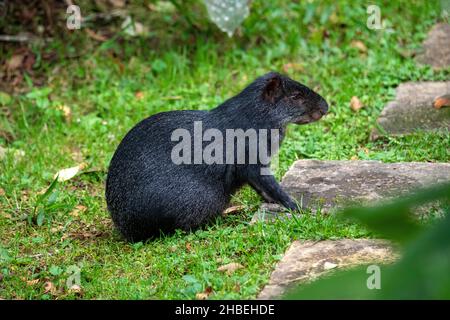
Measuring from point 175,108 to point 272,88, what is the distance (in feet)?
7.39

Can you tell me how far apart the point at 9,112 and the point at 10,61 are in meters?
0.85

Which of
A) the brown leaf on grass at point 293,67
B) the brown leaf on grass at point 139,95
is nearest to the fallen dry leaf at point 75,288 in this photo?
the brown leaf on grass at point 139,95

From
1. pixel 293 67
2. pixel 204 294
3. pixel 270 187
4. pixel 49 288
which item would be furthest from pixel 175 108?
pixel 204 294

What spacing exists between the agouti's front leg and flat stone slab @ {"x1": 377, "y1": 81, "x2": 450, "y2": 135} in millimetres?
1683

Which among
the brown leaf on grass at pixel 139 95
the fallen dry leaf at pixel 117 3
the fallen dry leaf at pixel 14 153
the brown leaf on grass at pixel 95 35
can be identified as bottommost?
the fallen dry leaf at pixel 14 153

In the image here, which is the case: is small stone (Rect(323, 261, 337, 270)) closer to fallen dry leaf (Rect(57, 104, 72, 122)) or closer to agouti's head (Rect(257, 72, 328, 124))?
agouti's head (Rect(257, 72, 328, 124))

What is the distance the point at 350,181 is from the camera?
194 inches

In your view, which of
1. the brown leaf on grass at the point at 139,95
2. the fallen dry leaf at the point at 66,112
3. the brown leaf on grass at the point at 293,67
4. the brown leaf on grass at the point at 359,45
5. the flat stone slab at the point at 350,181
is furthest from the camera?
the brown leaf on grass at the point at 359,45

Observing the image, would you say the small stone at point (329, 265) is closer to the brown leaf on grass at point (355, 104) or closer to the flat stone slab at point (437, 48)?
the brown leaf on grass at point (355, 104)

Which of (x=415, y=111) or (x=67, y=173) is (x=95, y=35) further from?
(x=415, y=111)

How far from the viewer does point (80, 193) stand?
223 inches

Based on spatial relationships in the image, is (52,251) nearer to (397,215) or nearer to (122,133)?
(122,133)

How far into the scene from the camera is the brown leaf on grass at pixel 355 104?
21.3ft
